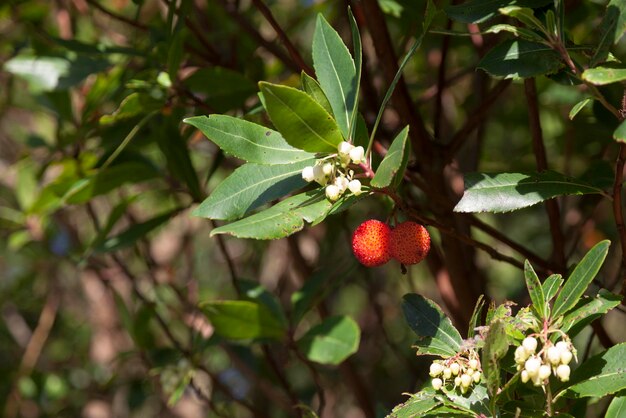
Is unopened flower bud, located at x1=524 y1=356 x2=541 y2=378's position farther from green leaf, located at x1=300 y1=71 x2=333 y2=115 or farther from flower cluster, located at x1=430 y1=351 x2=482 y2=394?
green leaf, located at x1=300 y1=71 x2=333 y2=115

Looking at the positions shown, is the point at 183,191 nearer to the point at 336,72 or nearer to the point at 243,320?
the point at 243,320

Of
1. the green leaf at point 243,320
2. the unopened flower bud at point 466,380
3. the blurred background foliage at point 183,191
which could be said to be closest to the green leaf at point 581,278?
the unopened flower bud at point 466,380

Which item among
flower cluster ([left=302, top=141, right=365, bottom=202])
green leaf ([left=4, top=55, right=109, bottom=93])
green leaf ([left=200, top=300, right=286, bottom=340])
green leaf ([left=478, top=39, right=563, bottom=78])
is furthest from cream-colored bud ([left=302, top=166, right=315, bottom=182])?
green leaf ([left=4, top=55, right=109, bottom=93])

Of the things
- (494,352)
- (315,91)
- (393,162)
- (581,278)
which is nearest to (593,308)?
(581,278)

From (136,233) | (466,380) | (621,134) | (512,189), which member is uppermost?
(621,134)

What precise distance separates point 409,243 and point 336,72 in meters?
0.21

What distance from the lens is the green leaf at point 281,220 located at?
2.69 ft

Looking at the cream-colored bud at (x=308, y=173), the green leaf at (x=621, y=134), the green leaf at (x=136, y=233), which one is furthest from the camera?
the green leaf at (x=136, y=233)

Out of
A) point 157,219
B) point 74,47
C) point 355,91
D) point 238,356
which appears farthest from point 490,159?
point 355,91

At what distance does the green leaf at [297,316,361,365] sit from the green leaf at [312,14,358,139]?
0.49 meters

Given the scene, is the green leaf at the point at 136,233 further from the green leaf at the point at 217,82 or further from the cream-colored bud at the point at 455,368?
the cream-colored bud at the point at 455,368

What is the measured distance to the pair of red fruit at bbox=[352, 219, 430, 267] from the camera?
86 centimetres

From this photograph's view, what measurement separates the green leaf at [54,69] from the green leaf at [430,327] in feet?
2.63

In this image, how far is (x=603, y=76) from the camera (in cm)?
76
